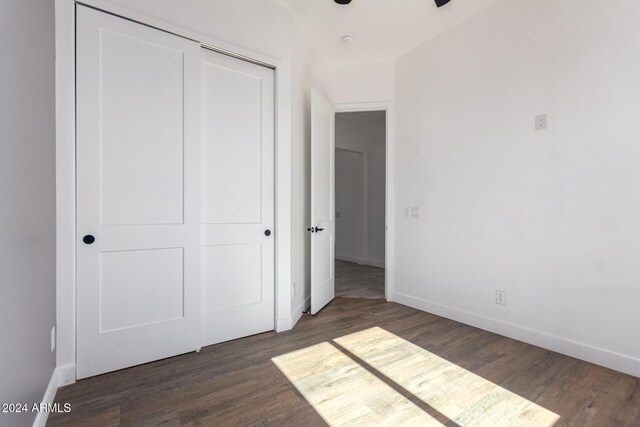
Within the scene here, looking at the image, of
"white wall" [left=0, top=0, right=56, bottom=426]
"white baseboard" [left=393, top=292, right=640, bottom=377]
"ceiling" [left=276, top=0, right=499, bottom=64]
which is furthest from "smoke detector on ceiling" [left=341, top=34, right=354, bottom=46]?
"white baseboard" [left=393, top=292, right=640, bottom=377]

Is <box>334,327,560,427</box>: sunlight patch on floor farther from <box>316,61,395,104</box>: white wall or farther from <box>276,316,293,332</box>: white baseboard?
<box>316,61,395,104</box>: white wall

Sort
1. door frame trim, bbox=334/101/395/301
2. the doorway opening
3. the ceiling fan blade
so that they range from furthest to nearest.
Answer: the doorway opening, door frame trim, bbox=334/101/395/301, the ceiling fan blade

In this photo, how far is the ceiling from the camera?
266cm

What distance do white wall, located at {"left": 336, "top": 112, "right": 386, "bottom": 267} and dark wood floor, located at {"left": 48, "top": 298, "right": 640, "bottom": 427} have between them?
3.41 m

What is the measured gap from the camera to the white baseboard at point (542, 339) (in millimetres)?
1998

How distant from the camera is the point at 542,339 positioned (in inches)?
93.6

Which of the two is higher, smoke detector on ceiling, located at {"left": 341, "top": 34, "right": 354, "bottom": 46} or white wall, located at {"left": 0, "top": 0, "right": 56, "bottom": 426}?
smoke detector on ceiling, located at {"left": 341, "top": 34, "right": 354, "bottom": 46}

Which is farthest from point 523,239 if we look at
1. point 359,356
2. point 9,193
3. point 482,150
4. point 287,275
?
Result: point 9,193

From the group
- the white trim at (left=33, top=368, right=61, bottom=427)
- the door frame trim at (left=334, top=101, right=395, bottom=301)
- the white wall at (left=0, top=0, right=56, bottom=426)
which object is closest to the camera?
the white wall at (left=0, top=0, right=56, bottom=426)

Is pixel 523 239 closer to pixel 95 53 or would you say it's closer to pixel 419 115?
pixel 419 115

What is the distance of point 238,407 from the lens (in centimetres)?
164

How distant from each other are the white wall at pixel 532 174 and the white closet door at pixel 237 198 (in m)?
1.69

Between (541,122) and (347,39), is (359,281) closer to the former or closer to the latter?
(541,122)

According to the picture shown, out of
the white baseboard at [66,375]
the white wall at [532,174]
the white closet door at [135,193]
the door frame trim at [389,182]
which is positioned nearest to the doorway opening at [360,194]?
the door frame trim at [389,182]
